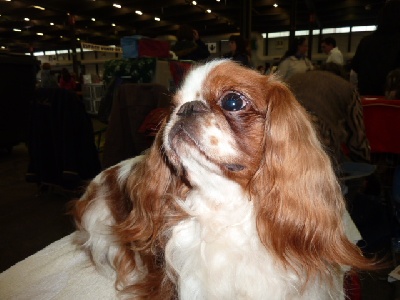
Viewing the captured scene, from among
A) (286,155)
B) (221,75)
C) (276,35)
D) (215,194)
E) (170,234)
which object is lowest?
(170,234)

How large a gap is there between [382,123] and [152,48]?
85.4 inches

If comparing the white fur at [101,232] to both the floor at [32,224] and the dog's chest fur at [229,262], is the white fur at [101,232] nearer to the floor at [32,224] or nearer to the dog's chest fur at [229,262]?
the dog's chest fur at [229,262]

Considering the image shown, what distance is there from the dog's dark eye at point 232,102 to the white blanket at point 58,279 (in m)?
0.67

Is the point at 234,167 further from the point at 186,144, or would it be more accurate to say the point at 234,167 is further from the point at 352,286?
the point at 352,286

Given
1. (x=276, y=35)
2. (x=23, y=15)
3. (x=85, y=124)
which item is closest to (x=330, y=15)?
(x=276, y=35)

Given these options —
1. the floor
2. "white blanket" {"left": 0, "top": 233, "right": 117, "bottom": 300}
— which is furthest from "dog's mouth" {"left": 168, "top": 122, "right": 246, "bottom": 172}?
the floor

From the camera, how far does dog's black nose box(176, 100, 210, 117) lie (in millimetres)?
1162

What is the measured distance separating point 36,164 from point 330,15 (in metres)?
17.1

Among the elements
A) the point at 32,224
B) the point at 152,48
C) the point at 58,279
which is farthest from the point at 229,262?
the point at 32,224

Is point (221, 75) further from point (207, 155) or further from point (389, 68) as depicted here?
point (389, 68)

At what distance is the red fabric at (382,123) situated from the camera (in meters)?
2.65

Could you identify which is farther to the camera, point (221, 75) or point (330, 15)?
point (330, 15)

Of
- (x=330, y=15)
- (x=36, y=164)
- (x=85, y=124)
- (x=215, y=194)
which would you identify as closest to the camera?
(x=215, y=194)

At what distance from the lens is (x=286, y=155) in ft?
3.91
